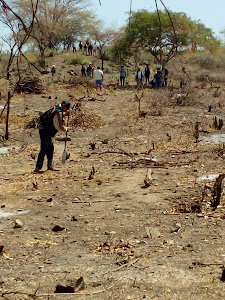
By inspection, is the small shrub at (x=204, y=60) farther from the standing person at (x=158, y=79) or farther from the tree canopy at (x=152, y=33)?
the standing person at (x=158, y=79)

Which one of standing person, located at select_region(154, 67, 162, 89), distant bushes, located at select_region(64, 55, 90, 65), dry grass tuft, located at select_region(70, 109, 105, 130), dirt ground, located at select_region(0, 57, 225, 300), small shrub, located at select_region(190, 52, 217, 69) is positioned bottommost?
dirt ground, located at select_region(0, 57, 225, 300)

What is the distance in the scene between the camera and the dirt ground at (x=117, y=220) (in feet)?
11.2

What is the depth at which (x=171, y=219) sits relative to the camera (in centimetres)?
500

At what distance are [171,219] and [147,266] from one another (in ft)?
4.51

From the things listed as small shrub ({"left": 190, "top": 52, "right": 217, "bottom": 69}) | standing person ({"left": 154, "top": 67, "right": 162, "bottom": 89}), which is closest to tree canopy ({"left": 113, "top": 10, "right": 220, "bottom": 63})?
standing person ({"left": 154, "top": 67, "right": 162, "bottom": 89})

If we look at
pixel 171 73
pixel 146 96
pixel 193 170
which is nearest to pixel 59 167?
pixel 193 170

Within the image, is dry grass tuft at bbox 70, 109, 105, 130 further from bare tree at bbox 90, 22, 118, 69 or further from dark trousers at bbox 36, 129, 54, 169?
bare tree at bbox 90, 22, 118, 69

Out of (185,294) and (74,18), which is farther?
(74,18)

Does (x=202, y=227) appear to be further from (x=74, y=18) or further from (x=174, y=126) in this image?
(x=74, y=18)

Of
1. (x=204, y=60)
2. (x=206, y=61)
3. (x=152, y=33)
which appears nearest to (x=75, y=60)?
(x=152, y=33)

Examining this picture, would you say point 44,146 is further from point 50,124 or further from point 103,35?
point 103,35

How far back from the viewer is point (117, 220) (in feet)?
16.6

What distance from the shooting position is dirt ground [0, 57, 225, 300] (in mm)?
3408

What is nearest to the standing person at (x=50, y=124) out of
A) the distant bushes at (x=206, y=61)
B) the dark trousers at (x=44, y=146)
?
the dark trousers at (x=44, y=146)
